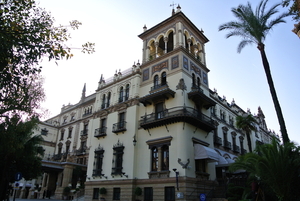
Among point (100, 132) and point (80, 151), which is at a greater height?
point (100, 132)

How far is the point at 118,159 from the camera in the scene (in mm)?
26875

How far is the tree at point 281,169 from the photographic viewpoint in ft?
46.0

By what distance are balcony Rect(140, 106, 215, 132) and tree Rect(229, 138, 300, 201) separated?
8.31 m

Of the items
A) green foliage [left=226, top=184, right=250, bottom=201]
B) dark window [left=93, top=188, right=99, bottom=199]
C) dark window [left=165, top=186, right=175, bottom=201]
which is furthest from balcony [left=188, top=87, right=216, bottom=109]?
dark window [left=93, top=188, right=99, bottom=199]

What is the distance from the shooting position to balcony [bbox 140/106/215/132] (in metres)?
22.8

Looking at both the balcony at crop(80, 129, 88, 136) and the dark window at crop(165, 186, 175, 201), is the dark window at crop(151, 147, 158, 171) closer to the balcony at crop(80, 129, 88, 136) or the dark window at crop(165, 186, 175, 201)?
the dark window at crop(165, 186, 175, 201)

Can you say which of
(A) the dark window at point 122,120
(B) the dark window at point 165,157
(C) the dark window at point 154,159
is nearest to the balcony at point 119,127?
(A) the dark window at point 122,120

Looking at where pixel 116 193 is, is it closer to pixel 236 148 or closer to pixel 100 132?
pixel 100 132

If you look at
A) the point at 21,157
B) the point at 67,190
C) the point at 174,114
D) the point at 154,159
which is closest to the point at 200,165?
the point at 154,159

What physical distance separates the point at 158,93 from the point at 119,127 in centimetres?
672

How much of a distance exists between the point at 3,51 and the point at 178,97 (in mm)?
17137

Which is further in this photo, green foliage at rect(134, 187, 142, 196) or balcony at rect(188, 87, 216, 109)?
balcony at rect(188, 87, 216, 109)

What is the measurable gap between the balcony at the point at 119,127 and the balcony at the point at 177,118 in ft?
7.62

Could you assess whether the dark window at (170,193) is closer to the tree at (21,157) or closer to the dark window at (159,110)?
the dark window at (159,110)
